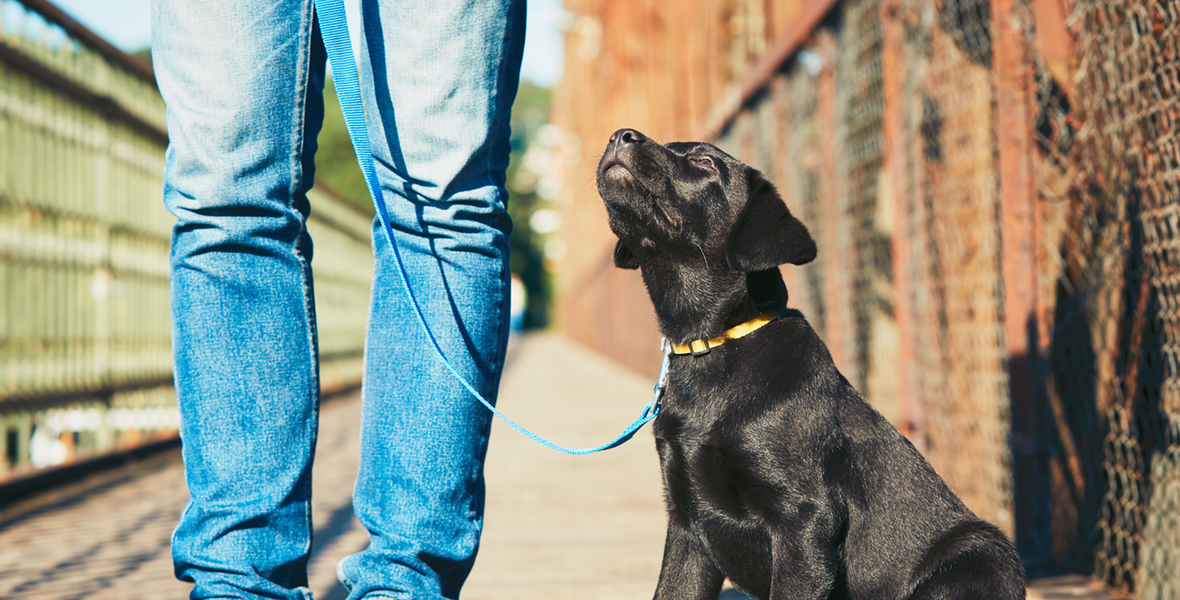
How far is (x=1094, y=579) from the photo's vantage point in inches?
97.6

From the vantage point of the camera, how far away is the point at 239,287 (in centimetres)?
155

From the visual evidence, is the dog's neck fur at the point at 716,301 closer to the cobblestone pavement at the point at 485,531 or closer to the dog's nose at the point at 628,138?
the dog's nose at the point at 628,138

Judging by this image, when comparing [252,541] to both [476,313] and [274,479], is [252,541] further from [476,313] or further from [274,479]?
[476,313]

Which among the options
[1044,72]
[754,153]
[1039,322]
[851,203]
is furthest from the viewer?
[754,153]

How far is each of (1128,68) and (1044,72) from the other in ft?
1.48

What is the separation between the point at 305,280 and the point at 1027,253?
1.91 metres

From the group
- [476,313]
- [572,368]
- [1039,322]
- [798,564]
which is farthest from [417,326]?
[572,368]

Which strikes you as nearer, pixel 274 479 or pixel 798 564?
pixel 274 479

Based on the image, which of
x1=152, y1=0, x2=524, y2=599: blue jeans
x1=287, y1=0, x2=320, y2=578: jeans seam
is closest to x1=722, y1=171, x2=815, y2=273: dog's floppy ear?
x1=152, y1=0, x2=524, y2=599: blue jeans

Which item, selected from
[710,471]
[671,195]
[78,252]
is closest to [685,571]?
[710,471]

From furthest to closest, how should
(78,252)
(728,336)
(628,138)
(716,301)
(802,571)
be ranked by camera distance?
(78,252) < (628,138) < (716,301) < (728,336) < (802,571)

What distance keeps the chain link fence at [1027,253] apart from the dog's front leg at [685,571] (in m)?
1.08

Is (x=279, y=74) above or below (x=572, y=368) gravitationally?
above

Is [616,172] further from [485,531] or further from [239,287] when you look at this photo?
[485,531]
